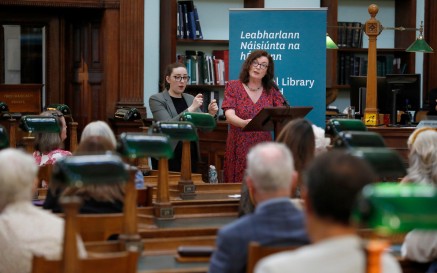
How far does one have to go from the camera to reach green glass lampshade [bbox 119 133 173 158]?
164 inches

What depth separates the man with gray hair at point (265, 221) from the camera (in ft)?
10.0

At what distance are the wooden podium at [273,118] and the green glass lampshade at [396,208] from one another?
12.2ft

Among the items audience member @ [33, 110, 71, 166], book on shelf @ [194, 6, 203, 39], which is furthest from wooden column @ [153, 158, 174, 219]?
book on shelf @ [194, 6, 203, 39]

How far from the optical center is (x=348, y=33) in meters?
10.6

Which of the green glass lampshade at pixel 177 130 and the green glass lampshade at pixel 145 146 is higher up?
the green glass lampshade at pixel 177 130

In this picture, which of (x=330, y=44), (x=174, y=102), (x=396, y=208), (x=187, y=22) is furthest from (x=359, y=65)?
(x=396, y=208)

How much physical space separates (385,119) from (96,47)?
124 inches

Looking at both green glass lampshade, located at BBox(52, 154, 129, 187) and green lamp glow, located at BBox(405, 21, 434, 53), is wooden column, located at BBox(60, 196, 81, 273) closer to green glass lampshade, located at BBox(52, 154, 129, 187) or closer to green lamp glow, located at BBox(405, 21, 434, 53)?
green glass lampshade, located at BBox(52, 154, 129, 187)

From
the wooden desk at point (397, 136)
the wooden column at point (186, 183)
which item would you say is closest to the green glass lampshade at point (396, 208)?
the wooden column at point (186, 183)

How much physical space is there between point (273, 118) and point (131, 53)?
4.12 metres

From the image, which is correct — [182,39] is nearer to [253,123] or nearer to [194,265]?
[253,123]

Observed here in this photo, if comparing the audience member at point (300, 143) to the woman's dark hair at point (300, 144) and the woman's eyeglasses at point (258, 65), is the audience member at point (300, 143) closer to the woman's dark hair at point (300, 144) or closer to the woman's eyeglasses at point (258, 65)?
the woman's dark hair at point (300, 144)

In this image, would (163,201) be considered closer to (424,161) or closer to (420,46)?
(424,161)

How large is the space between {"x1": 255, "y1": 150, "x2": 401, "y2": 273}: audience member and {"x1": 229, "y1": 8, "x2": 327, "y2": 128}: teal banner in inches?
205
